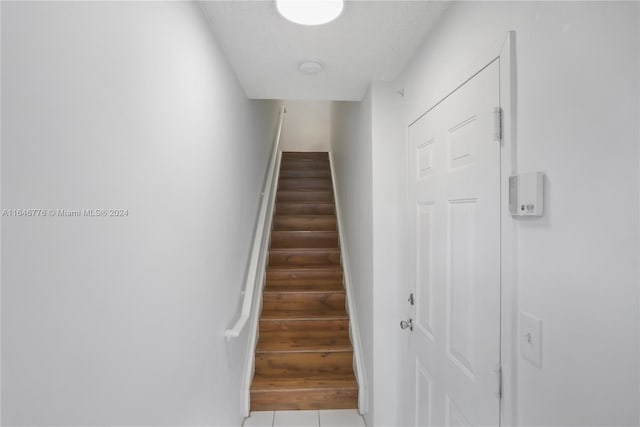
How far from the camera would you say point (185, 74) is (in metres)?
1.08

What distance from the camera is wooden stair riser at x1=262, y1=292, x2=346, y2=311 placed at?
288 centimetres

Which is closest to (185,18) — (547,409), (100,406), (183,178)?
(183,178)

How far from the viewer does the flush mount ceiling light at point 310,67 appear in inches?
65.1

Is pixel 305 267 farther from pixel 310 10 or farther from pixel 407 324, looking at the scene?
pixel 310 10

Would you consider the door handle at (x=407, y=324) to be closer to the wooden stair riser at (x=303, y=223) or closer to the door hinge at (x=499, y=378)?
the door hinge at (x=499, y=378)

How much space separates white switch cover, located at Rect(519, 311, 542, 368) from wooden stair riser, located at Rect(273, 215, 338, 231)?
290 centimetres

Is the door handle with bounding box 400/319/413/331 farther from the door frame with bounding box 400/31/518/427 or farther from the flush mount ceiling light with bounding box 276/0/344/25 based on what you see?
the flush mount ceiling light with bounding box 276/0/344/25

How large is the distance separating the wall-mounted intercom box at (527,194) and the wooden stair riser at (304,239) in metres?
2.76

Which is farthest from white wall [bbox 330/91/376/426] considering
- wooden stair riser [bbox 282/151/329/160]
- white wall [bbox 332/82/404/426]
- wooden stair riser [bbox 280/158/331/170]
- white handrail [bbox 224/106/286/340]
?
wooden stair riser [bbox 282/151/329/160]


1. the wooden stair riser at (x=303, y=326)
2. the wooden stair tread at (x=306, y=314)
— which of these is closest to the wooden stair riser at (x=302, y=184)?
the wooden stair tread at (x=306, y=314)

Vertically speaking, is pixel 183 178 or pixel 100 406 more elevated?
pixel 183 178

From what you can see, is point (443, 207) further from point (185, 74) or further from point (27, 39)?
point (27, 39)

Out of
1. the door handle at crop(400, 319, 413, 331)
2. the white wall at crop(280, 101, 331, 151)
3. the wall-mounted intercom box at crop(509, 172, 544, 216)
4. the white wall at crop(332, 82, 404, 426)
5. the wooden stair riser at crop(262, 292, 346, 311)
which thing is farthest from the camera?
the white wall at crop(280, 101, 331, 151)

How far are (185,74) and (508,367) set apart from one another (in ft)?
4.45
